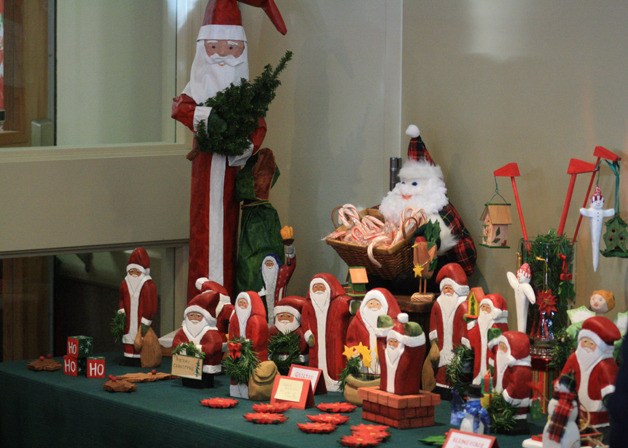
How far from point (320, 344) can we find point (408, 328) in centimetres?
60

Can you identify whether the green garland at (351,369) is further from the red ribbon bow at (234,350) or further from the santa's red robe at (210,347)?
the santa's red robe at (210,347)

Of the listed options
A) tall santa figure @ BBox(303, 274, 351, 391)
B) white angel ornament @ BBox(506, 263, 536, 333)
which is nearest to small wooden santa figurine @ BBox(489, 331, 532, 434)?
white angel ornament @ BBox(506, 263, 536, 333)

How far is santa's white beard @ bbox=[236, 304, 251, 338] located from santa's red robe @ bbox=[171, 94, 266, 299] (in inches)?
23.2

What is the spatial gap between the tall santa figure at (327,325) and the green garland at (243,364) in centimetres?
24

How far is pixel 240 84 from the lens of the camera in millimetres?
4422

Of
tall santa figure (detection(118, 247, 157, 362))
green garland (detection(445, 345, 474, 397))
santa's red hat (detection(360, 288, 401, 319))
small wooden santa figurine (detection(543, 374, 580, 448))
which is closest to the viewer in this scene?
small wooden santa figurine (detection(543, 374, 580, 448))

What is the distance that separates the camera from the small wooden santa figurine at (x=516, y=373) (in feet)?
10.5

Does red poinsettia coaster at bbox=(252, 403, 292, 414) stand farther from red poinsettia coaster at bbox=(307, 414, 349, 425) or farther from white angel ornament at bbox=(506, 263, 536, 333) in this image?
white angel ornament at bbox=(506, 263, 536, 333)

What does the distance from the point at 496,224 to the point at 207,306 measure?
1018mm

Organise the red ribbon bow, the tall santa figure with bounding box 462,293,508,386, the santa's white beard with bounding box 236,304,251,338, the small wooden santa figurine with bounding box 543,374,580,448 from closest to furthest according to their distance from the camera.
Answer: the small wooden santa figurine with bounding box 543,374,580,448, the tall santa figure with bounding box 462,293,508,386, the red ribbon bow, the santa's white beard with bounding box 236,304,251,338

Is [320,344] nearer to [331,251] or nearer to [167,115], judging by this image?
[331,251]

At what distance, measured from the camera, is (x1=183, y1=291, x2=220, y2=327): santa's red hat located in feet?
12.9

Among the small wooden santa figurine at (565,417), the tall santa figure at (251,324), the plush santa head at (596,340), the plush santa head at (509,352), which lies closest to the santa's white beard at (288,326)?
the tall santa figure at (251,324)

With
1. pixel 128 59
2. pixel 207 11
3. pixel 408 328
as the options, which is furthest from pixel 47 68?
pixel 408 328
